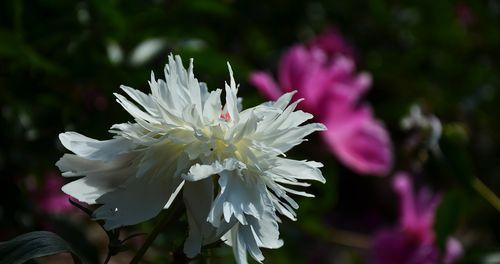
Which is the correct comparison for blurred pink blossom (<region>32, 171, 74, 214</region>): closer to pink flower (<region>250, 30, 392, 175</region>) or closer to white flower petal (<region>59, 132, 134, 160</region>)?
pink flower (<region>250, 30, 392, 175</region>)

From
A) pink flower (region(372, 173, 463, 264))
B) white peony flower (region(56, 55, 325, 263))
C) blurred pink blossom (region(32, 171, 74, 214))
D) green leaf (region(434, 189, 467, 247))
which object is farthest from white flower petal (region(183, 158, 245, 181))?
blurred pink blossom (region(32, 171, 74, 214))

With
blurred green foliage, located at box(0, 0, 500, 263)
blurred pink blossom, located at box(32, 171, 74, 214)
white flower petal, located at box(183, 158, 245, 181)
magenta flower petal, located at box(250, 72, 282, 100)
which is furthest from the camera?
blurred pink blossom, located at box(32, 171, 74, 214)

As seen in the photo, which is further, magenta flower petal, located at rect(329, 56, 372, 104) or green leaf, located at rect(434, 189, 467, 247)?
magenta flower petal, located at rect(329, 56, 372, 104)

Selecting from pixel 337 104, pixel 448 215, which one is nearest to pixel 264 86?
pixel 337 104

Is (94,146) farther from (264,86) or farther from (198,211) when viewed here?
(264,86)

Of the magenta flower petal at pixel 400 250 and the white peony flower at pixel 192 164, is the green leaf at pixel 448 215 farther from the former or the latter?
the white peony flower at pixel 192 164

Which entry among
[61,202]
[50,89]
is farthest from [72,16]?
[61,202]
